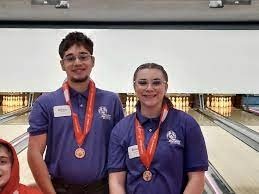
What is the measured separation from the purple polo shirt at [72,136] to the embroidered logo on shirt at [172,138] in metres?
0.31

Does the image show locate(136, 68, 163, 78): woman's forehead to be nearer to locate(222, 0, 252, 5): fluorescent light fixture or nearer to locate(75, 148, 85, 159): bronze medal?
locate(75, 148, 85, 159): bronze medal

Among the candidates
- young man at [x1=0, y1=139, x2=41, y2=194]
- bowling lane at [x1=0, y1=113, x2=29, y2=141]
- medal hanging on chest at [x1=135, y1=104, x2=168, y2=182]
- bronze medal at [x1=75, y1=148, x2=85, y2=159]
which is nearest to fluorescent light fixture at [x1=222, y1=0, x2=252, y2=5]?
medal hanging on chest at [x1=135, y1=104, x2=168, y2=182]

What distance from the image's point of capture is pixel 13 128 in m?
5.44

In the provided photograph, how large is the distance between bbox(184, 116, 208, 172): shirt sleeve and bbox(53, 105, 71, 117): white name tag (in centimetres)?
52

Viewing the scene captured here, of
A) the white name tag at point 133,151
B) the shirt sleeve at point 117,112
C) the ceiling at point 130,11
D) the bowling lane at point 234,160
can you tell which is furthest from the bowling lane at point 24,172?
the white name tag at point 133,151

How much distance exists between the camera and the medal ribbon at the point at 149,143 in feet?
5.21

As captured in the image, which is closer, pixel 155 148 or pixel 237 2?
pixel 155 148

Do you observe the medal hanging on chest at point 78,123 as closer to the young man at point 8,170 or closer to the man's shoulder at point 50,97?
the man's shoulder at point 50,97

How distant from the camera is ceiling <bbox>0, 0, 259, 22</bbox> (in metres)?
2.15

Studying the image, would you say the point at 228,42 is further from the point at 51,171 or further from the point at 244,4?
the point at 51,171

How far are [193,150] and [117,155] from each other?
29 cm

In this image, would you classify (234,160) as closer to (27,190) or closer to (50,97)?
(50,97)

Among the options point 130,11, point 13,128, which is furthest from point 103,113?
point 13,128

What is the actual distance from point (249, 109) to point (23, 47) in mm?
5726
